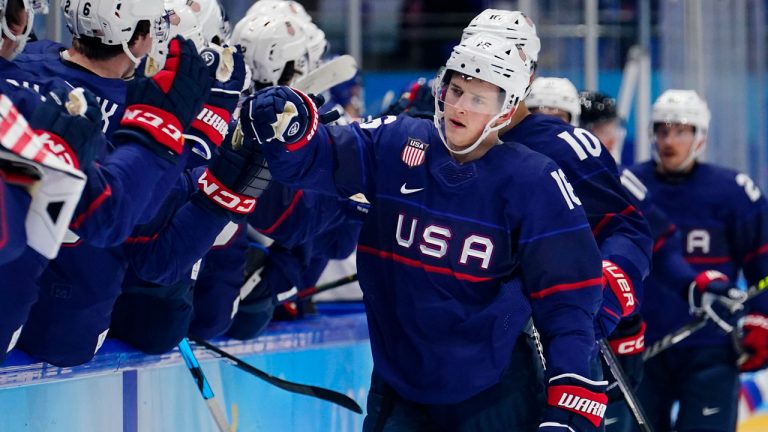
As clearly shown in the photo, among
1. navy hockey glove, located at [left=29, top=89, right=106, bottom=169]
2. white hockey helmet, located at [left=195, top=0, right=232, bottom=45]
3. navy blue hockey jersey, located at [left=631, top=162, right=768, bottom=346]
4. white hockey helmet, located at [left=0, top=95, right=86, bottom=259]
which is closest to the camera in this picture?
white hockey helmet, located at [left=0, top=95, right=86, bottom=259]

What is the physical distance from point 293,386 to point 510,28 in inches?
39.9

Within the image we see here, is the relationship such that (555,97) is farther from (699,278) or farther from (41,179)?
(41,179)

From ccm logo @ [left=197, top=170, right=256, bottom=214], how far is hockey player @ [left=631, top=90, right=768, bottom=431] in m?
1.91

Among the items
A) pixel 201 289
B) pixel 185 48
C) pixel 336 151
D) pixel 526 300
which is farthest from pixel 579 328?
pixel 201 289

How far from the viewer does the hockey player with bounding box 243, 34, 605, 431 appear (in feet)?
8.41

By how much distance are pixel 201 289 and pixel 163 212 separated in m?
0.58

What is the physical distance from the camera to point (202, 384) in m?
3.12

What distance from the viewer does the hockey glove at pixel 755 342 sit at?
451 centimetres

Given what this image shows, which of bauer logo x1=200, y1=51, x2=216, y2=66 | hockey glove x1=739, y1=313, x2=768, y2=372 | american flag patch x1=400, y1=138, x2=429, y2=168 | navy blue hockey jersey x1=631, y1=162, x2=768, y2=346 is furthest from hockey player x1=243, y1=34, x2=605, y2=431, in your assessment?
hockey glove x1=739, y1=313, x2=768, y2=372

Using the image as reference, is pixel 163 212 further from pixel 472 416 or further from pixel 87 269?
pixel 472 416

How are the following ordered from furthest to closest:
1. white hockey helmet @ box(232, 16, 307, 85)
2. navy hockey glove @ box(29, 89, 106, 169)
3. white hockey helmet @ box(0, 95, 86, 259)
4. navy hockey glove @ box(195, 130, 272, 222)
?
white hockey helmet @ box(232, 16, 307, 85) → navy hockey glove @ box(195, 130, 272, 222) → navy hockey glove @ box(29, 89, 106, 169) → white hockey helmet @ box(0, 95, 86, 259)

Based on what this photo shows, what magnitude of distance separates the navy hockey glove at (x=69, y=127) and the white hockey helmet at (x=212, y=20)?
4.69 feet

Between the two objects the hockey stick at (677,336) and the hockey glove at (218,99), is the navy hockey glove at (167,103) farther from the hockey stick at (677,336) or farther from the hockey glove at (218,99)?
A: the hockey stick at (677,336)

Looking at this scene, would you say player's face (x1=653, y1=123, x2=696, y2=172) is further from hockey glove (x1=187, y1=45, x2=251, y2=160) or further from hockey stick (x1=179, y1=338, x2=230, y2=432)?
hockey glove (x1=187, y1=45, x2=251, y2=160)
